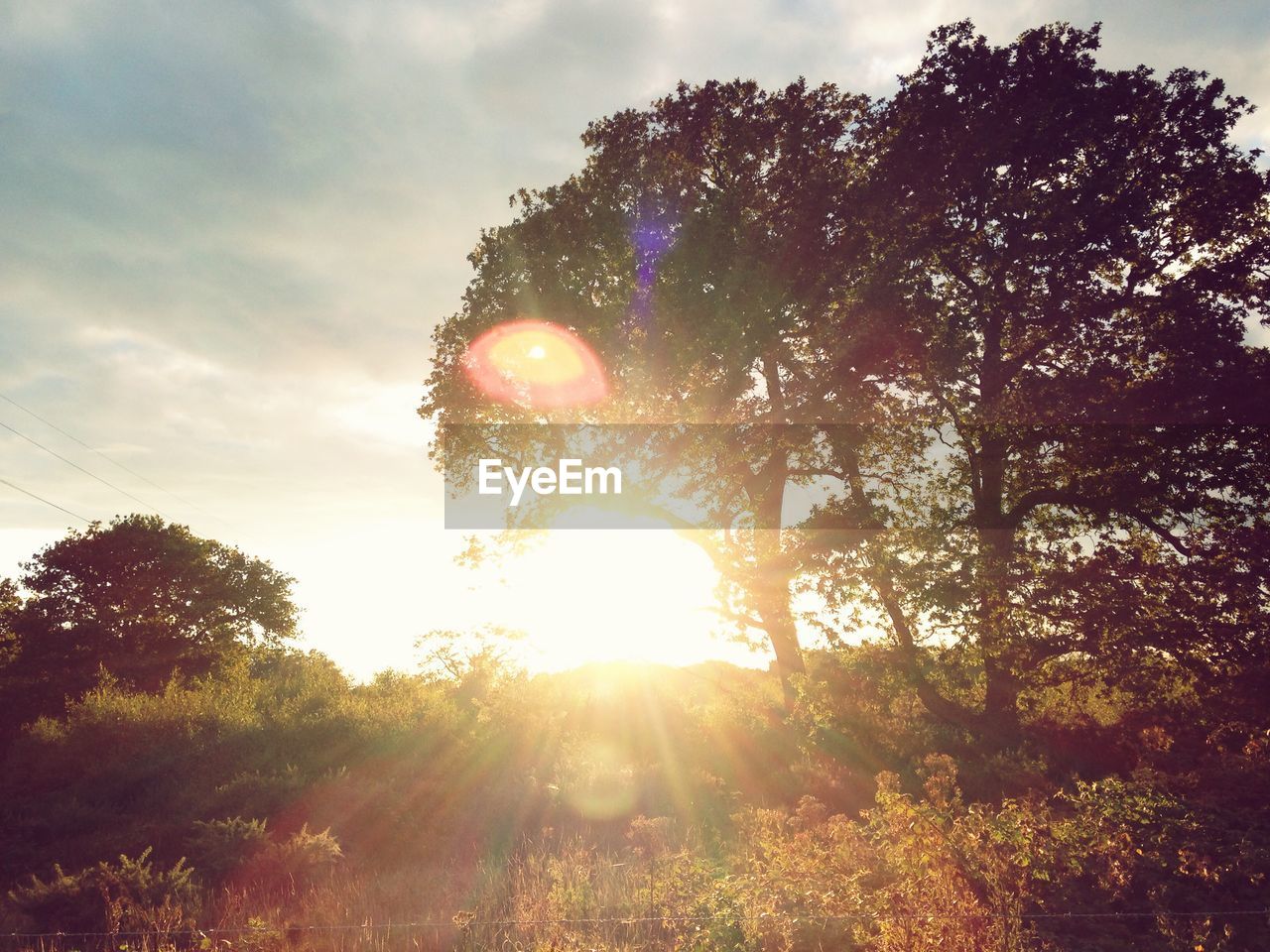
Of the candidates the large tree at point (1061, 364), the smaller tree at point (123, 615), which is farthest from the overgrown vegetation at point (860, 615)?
the smaller tree at point (123, 615)

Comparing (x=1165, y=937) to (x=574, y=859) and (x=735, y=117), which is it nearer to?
(x=574, y=859)

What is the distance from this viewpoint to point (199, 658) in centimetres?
3519

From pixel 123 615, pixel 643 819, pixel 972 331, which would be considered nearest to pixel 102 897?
pixel 643 819

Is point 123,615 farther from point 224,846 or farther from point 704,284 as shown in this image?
point 704,284

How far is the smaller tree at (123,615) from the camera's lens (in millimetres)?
31234

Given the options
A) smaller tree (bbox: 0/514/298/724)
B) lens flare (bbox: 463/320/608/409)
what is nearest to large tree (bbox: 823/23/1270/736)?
lens flare (bbox: 463/320/608/409)

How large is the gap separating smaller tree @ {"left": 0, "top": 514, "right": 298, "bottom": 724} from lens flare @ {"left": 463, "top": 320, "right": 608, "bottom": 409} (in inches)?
852

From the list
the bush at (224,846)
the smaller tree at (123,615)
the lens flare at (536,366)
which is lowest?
the bush at (224,846)

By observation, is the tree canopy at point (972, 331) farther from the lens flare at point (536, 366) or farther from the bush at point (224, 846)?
the bush at point (224, 846)

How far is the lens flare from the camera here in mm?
18252

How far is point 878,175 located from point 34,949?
65.0 feet

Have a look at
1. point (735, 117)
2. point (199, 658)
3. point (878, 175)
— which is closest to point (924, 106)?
point (878, 175)

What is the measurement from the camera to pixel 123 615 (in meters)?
33.8

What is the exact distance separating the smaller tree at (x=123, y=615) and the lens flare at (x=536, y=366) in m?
21.6
